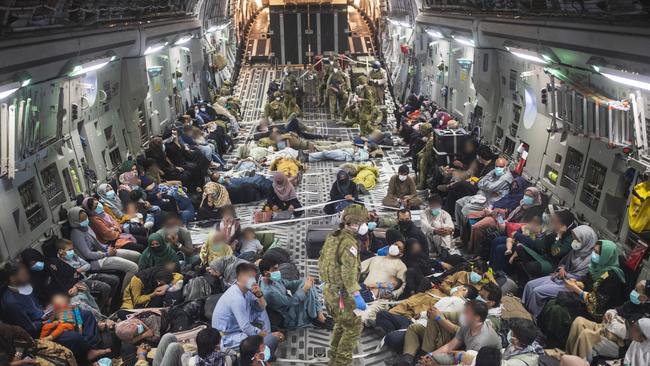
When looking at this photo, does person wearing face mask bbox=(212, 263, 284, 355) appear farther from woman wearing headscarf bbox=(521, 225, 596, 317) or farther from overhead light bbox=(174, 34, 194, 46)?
overhead light bbox=(174, 34, 194, 46)

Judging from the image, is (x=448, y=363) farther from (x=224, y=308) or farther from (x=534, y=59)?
(x=534, y=59)

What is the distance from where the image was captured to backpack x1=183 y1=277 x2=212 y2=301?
6199 millimetres

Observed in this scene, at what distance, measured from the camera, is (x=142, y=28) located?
10.2 metres

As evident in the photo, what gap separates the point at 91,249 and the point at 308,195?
4.63 metres

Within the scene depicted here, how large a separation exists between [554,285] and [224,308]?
3.54m

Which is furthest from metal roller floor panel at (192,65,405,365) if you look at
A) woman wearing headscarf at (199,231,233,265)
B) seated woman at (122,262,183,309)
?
seated woman at (122,262,183,309)

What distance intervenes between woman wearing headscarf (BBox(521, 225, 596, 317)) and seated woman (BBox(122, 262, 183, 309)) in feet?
13.1

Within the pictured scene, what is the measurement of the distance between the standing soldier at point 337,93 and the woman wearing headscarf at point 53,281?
1217 centimetres

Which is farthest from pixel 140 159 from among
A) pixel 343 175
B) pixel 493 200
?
pixel 493 200

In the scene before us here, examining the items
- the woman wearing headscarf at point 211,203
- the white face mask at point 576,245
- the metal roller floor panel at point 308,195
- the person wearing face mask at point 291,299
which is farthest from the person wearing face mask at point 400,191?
the white face mask at point 576,245

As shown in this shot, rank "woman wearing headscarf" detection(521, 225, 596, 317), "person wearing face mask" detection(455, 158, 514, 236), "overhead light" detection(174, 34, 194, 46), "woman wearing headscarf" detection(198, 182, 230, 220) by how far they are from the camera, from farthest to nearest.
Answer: "overhead light" detection(174, 34, 194, 46)
"woman wearing headscarf" detection(198, 182, 230, 220)
"person wearing face mask" detection(455, 158, 514, 236)
"woman wearing headscarf" detection(521, 225, 596, 317)

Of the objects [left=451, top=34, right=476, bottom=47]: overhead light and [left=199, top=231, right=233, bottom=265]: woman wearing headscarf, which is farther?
[left=451, top=34, right=476, bottom=47]: overhead light

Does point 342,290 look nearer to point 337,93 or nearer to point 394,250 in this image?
point 394,250

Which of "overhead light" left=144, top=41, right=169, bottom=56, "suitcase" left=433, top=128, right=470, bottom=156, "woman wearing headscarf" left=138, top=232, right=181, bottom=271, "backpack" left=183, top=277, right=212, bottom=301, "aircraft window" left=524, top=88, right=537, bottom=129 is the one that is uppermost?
"overhead light" left=144, top=41, right=169, bottom=56
